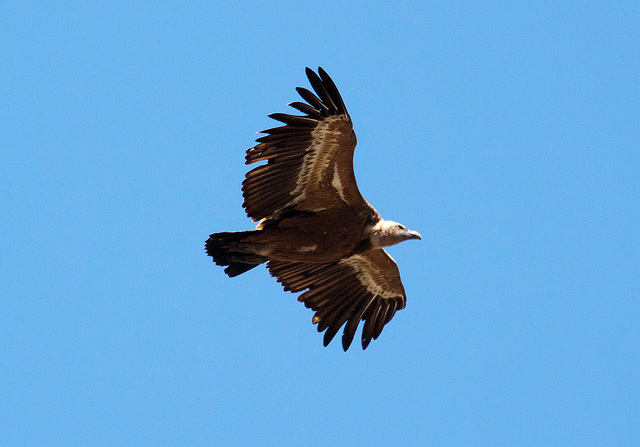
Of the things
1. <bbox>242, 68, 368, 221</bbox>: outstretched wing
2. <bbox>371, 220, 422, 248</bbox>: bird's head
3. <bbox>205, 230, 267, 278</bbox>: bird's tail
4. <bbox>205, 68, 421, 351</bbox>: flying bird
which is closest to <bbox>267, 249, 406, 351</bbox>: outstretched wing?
<bbox>205, 68, 421, 351</bbox>: flying bird

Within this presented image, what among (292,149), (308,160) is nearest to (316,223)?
(308,160)

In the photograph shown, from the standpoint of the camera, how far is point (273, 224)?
441 inches

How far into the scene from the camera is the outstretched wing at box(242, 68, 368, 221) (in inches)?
408

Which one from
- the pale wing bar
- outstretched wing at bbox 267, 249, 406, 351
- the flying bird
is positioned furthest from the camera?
outstretched wing at bbox 267, 249, 406, 351

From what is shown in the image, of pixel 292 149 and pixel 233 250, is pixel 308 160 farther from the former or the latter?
pixel 233 250

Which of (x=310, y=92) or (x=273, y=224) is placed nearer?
(x=310, y=92)

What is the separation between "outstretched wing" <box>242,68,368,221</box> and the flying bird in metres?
0.01

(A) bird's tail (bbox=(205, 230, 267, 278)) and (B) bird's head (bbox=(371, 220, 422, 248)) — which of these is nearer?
(A) bird's tail (bbox=(205, 230, 267, 278))

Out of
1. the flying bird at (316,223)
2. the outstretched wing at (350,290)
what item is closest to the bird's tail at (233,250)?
the flying bird at (316,223)

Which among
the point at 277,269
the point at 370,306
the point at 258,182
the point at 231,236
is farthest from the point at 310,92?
the point at 370,306

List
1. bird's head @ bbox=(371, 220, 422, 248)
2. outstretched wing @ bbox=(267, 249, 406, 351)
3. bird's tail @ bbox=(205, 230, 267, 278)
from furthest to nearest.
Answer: outstretched wing @ bbox=(267, 249, 406, 351), bird's head @ bbox=(371, 220, 422, 248), bird's tail @ bbox=(205, 230, 267, 278)

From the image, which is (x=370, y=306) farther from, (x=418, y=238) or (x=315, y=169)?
(x=315, y=169)

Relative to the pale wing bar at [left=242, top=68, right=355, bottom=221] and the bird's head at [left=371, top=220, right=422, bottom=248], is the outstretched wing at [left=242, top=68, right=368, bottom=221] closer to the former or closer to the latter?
the pale wing bar at [left=242, top=68, right=355, bottom=221]

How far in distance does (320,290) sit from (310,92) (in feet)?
11.1
